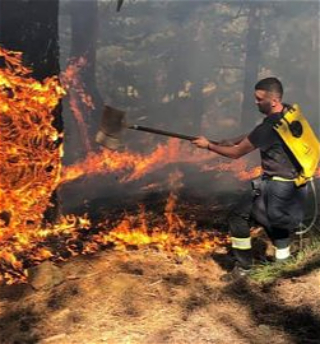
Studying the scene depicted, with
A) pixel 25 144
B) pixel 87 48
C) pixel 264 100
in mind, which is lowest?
pixel 25 144

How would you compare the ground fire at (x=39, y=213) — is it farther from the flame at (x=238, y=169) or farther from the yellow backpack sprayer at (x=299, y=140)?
the flame at (x=238, y=169)

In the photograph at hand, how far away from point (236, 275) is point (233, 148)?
1520mm

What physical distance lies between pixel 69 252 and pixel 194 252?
1.69 meters

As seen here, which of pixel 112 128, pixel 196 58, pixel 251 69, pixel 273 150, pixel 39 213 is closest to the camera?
pixel 273 150

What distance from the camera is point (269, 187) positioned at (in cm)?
571

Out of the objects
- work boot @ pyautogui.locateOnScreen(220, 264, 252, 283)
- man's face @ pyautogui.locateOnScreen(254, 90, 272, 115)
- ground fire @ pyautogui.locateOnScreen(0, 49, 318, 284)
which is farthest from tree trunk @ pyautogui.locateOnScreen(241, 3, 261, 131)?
work boot @ pyautogui.locateOnScreen(220, 264, 252, 283)

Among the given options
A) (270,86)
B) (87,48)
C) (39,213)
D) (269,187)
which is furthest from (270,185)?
(87,48)

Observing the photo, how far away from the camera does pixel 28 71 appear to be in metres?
7.33

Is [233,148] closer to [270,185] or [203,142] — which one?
[203,142]

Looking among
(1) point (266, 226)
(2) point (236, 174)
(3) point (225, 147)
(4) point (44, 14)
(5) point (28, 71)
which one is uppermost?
(4) point (44, 14)

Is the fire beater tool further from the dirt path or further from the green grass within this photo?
the green grass

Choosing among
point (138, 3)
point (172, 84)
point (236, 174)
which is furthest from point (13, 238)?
point (138, 3)

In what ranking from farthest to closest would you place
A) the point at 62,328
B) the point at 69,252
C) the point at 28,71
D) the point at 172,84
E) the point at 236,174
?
1. the point at 172,84
2. the point at 236,174
3. the point at 28,71
4. the point at 69,252
5. the point at 62,328

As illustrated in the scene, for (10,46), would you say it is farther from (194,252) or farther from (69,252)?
(194,252)
